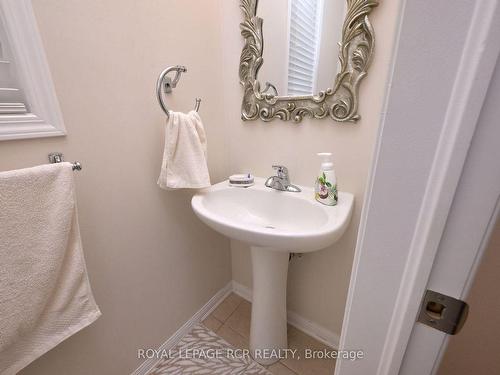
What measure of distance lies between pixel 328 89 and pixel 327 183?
1.16 ft

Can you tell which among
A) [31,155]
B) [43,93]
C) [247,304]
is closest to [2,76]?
[43,93]

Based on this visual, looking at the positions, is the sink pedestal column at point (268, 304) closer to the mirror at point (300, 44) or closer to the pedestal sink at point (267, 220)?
the pedestal sink at point (267, 220)

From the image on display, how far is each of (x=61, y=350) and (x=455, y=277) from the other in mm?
1123

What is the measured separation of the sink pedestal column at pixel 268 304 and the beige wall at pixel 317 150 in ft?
0.63

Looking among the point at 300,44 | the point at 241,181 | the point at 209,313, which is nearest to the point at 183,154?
the point at 241,181

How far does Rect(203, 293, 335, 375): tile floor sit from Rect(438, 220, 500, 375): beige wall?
831mm

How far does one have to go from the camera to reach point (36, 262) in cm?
59

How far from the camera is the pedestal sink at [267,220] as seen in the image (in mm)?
841

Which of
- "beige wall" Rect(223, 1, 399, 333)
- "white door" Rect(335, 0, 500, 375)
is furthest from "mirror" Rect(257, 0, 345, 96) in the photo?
"white door" Rect(335, 0, 500, 375)

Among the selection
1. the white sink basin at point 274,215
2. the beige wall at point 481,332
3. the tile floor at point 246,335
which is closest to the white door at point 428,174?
the beige wall at point 481,332

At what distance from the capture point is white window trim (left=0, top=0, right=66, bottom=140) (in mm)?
559

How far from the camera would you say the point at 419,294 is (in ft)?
0.98

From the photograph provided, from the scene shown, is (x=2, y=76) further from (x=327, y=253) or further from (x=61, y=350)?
(x=327, y=253)

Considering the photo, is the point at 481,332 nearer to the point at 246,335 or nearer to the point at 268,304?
the point at 268,304
